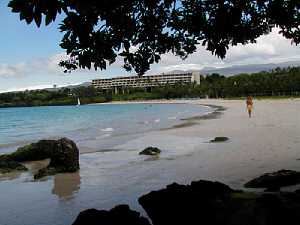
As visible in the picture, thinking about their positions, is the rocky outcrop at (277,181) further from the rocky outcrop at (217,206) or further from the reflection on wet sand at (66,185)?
the reflection on wet sand at (66,185)

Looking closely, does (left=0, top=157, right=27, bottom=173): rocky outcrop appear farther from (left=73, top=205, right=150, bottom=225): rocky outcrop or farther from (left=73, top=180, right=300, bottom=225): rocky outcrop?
(left=73, top=205, right=150, bottom=225): rocky outcrop

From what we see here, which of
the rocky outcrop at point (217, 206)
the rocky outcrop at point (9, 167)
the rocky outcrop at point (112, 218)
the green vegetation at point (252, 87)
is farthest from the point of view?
the green vegetation at point (252, 87)

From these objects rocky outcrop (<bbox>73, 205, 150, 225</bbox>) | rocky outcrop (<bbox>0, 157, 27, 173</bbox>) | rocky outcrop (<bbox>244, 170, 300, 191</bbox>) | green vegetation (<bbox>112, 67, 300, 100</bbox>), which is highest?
rocky outcrop (<bbox>73, 205, 150, 225</bbox>)

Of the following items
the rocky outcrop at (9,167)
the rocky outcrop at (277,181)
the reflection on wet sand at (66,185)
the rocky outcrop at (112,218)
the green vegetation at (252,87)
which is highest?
the rocky outcrop at (112,218)

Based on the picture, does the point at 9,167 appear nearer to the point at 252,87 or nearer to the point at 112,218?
the point at 112,218

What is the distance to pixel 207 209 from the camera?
20.9 feet

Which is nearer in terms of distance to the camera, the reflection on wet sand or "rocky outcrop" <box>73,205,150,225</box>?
"rocky outcrop" <box>73,205,150,225</box>

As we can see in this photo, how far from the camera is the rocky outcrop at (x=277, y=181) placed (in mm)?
9539

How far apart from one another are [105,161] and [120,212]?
12.2 metres

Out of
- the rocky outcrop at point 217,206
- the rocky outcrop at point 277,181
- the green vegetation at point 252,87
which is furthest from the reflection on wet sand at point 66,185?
the green vegetation at point 252,87

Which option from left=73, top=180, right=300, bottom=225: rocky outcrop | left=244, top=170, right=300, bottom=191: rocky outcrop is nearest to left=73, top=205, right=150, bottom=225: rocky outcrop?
left=73, top=180, right=300, bottom=225: rocky outcrop

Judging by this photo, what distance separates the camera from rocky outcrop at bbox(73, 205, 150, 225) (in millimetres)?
6223

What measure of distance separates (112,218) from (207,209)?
3.97 ft

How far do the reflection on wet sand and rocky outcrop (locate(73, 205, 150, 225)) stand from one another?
197 inches
